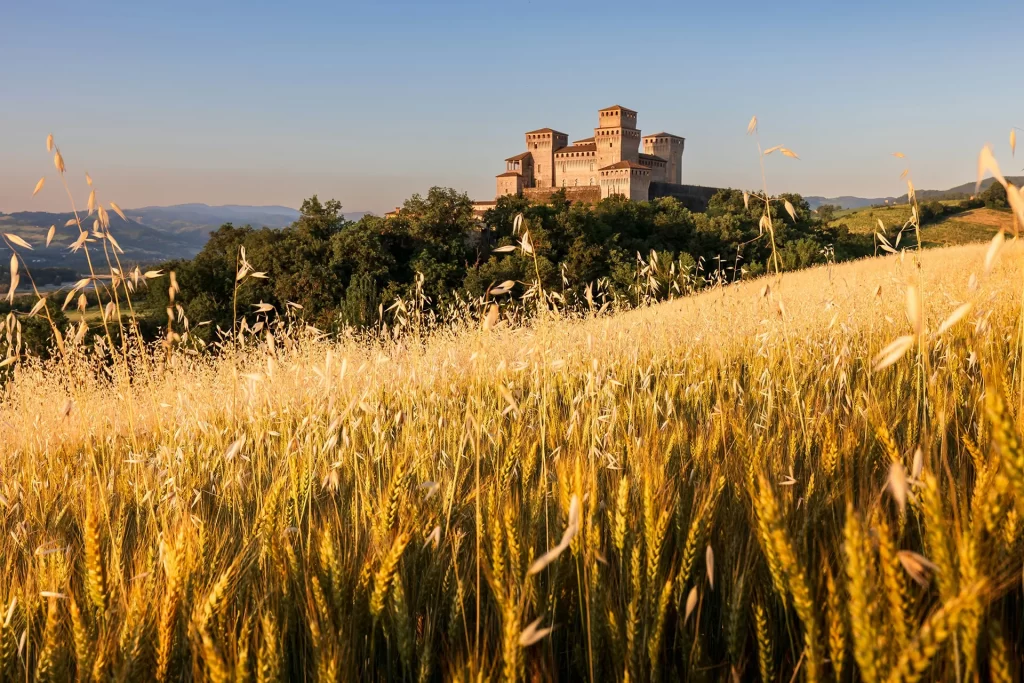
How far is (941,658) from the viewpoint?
0.81 m

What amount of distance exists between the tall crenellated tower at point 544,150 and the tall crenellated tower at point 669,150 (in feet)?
40.8

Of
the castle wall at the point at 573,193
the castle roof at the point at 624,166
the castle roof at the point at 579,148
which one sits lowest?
the castle wall at the point at 573,193

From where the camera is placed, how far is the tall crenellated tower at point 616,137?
73.5 metres

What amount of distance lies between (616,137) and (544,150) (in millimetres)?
8379

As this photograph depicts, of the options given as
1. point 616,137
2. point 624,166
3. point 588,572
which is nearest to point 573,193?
point 624,166

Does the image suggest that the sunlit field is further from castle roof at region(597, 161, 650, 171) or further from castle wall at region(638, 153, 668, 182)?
castle wall at region(638, 153, 668, 182)

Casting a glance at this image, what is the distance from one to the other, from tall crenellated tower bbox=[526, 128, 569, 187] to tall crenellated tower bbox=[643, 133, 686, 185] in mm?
12440

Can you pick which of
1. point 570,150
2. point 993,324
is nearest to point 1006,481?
point 993,324

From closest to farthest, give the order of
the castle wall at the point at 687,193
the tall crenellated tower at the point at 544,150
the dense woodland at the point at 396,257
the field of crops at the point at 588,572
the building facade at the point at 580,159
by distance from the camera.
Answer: the field of crops at the point at 588,572 < the dense woodland at the point at 396,257 < the castle wall at the point at 687,193 < the building facade at the point at 580,159 < the tall crenellated tower at the point at 544,150

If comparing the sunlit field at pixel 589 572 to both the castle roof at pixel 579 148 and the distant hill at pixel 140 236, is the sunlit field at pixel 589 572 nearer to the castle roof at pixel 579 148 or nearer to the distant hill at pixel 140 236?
the distant hill at pixel 140 236

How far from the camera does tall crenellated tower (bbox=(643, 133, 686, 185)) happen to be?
269 feet

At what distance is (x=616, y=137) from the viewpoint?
73.8 meters

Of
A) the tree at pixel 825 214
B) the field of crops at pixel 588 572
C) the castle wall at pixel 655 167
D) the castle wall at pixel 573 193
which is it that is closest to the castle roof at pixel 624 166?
the castle wall at pixel 573 193

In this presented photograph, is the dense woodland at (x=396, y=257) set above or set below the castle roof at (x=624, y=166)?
below
